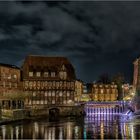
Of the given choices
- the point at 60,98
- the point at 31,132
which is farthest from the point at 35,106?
the point at 31,132

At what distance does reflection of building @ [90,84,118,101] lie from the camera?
17300cm

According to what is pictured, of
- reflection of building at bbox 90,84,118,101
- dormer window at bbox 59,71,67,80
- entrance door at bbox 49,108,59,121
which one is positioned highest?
dormer window at bbox 59,71,67,80

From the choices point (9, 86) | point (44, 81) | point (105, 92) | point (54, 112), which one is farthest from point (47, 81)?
point (105, 92)

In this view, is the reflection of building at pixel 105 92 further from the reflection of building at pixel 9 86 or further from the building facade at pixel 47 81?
the reflection of building at pixel 9 86

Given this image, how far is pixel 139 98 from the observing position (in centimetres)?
12156

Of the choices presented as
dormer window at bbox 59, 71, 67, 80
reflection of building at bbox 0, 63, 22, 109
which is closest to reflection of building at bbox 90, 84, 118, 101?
dormer window at bbox 59, 71, 67, 80

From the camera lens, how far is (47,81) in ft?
417

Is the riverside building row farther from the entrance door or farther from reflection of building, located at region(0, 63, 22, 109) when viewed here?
the entrance door

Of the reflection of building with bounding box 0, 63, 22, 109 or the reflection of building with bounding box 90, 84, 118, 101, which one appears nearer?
the reflection of building with bounding box 0, 63, 22, 109

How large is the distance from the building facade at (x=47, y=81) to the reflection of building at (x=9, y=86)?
20.9 ft

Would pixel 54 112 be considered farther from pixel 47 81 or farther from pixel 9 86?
pixel 9 86

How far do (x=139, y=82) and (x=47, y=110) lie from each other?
34248 mm

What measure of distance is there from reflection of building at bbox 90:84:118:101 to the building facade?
4251 centimetres

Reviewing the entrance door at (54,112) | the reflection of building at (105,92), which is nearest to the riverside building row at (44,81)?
the entrance door at (54,112)
